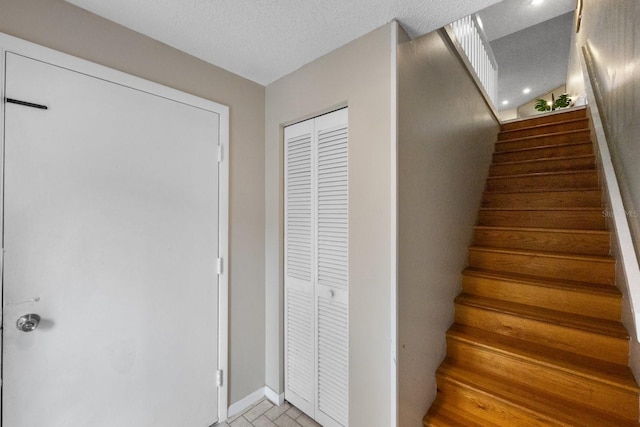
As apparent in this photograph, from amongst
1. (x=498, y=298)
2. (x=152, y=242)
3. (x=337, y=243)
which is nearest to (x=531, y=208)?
(x=498, y=298)

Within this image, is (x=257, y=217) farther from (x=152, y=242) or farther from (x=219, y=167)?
(x=152, y=242)

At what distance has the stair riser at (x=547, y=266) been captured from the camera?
1.66 meters

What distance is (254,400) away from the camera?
77.5 inches

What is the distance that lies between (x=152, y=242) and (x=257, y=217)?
0.72 metres

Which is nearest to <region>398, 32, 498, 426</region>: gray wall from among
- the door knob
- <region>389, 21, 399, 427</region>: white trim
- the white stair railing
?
<region>389, 21, 399, 427</region>: white trim

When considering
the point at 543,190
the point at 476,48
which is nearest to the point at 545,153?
the point at 543,190

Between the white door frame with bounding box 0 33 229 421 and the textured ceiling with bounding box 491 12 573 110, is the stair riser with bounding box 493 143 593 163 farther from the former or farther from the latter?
the white door frame with bounding box 0 33 229 421

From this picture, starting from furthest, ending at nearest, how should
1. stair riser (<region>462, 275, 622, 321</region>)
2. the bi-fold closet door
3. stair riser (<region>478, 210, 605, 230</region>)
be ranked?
stair riser (<region>478, 210, 605, 230</region>), the bi-fold closet door, stair riser (<region>462, 275, 622, 321</region>)

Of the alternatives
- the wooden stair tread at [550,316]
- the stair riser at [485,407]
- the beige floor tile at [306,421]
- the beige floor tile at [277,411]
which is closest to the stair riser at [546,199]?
the wooden stair tread at [550,316]

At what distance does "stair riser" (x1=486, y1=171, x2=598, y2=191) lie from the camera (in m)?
2.15

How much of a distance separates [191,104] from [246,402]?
82.7 inches

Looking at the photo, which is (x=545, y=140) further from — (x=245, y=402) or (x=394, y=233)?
(x=245, y=402)

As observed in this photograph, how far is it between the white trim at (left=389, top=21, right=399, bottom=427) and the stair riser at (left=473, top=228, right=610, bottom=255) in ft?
4.55

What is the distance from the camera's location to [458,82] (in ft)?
6.73
